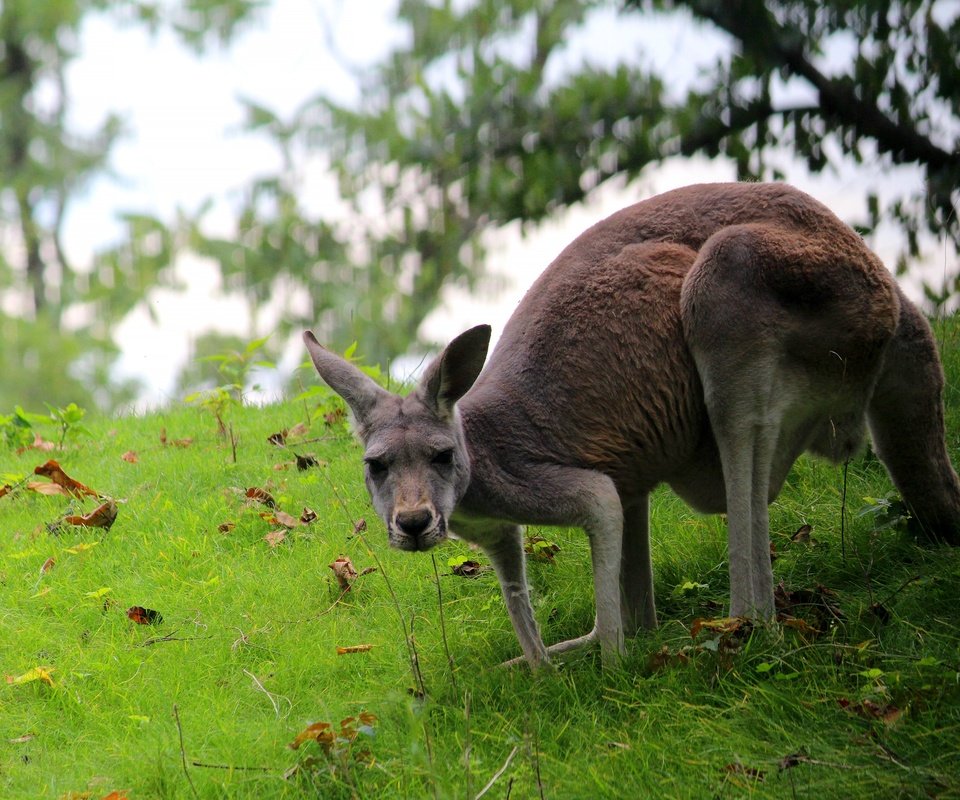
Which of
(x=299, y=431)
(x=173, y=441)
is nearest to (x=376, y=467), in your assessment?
(x=299, y=431)

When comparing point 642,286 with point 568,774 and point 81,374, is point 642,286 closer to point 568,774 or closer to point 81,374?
point 568,774

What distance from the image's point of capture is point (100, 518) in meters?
5.80

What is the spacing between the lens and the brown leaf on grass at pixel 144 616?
4.92 m

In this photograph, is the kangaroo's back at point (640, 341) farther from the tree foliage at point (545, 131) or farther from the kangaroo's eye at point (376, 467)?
the tree foliage at point (545, 131)

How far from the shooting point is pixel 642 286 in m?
4.42

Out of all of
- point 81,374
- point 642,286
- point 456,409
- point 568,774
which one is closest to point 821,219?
point 642,286

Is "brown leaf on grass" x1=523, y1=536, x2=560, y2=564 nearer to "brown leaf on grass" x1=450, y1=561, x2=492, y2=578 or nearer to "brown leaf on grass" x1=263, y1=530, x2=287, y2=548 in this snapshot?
"brown leaf on grass" x1=450, y1=561, x2=492, y2=578

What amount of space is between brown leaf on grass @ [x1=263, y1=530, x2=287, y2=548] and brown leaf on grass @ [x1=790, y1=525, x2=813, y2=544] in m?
2.33

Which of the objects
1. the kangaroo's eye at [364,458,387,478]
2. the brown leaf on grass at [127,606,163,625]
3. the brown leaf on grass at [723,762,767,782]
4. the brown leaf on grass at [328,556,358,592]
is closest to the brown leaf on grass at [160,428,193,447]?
the brown leaf on grass at [127,606,163,625]

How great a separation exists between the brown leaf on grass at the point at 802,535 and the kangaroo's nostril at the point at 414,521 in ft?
6.04

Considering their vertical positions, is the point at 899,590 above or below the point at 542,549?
above

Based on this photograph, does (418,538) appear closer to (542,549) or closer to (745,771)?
(745,771)

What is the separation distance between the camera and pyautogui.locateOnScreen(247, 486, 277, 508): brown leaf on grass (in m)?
5.88

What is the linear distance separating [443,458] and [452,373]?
1.04 feet
